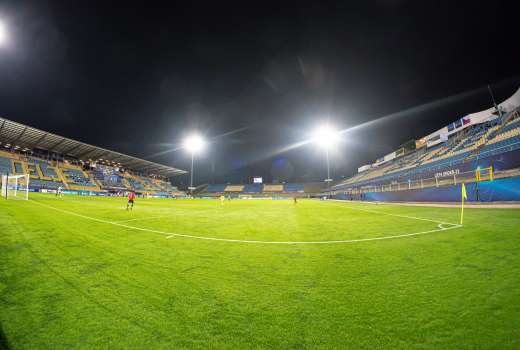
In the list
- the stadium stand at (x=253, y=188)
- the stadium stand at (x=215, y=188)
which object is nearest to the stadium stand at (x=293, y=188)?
the stadium stand at (x=253, y=188)

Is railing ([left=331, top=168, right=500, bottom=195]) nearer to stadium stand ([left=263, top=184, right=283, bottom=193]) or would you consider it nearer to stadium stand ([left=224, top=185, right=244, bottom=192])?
stadium stand ([left=263, top=184, right=283, bottom=193])

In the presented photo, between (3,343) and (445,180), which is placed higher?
(445,180)

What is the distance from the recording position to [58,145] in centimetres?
4950

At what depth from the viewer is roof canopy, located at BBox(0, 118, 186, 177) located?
39969 mm


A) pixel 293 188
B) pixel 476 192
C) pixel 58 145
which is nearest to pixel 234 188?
pixel 293 188

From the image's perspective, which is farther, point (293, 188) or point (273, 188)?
point (273, 188)

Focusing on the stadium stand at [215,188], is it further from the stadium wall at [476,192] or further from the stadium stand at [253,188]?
the stadium wall at [476,192]

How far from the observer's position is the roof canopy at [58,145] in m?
40.0

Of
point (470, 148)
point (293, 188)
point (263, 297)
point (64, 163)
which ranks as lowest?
point (263, 297)

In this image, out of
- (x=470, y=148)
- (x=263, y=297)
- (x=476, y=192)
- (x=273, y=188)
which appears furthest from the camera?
(x=273, y=188)

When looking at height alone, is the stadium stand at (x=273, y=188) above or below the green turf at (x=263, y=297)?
above

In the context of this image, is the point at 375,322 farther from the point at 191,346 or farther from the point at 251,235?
the point at 251,235

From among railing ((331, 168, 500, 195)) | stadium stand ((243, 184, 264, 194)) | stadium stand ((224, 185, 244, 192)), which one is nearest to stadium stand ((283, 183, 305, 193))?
stadium stand ((243, 184, 264, 194))

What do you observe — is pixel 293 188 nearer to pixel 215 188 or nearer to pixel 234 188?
pixel 234 188
